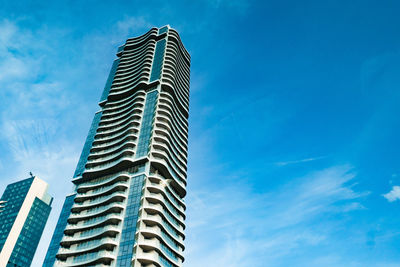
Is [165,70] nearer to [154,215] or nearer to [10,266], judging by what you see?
[154,215]

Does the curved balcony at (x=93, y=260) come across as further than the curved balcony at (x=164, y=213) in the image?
No

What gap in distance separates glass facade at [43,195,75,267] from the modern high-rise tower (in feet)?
1.07

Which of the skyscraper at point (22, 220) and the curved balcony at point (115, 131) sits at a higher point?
the skyscraper at point (22, 220)

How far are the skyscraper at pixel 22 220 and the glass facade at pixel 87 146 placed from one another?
278ft

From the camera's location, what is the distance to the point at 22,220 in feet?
578

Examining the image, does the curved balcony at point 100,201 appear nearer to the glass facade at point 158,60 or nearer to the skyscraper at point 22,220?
the glass facade at point 158,60

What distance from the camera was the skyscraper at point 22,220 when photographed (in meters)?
165

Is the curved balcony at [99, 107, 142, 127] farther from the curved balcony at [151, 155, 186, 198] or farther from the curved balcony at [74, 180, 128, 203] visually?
the curved balcony at [74, 180, 128, 203]

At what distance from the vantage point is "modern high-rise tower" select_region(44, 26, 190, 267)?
7875 centimetres

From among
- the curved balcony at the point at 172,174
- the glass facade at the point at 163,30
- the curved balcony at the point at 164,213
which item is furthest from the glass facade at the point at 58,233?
the glass facade at the point at 163,30

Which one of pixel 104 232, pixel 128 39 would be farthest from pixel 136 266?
pixel 128 39

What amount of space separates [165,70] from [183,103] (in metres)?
14.2

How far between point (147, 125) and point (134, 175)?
1972 centimetres

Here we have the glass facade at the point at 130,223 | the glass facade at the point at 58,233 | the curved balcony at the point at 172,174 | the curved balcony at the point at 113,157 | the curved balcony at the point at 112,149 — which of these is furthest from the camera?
the curved balcony at the point at 112,149
